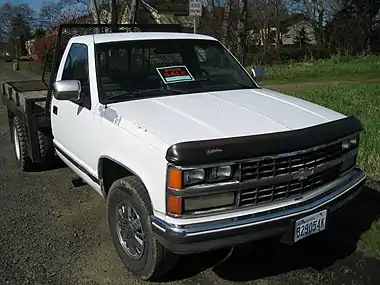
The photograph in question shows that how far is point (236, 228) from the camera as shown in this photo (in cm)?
318

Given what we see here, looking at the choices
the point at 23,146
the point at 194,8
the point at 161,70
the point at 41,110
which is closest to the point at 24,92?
the point at 23,146

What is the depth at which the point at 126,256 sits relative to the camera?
154 inches

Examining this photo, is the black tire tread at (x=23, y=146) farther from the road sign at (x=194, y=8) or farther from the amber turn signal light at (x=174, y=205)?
the road sign at (x=194, y=8)

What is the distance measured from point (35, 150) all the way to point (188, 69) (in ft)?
8.31

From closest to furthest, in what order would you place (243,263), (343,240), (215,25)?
(243,263) < (343,240) < (215,25)

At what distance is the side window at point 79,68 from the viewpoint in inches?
175

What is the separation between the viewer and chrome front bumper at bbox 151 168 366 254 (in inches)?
123

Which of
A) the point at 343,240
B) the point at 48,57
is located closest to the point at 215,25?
the point at 48,57

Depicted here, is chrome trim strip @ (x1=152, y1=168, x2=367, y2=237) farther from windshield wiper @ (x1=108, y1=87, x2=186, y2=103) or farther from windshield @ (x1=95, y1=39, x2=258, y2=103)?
windshield @ (x1=95, y1=39, x2=258, y2=103)

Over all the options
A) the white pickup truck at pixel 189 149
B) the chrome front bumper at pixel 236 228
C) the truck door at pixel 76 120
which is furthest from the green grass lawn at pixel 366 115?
the truck door at pixel 76 120

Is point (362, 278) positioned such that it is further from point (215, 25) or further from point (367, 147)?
point (215, 25)

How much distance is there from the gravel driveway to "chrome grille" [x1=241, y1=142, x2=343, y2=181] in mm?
970

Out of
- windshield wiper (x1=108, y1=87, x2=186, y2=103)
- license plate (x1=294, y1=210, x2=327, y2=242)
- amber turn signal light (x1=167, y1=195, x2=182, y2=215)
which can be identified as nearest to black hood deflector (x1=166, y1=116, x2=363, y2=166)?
amber turn signal light (x1=167, y1=195, x2=182, y2=215)

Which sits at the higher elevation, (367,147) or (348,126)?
(348,126)
